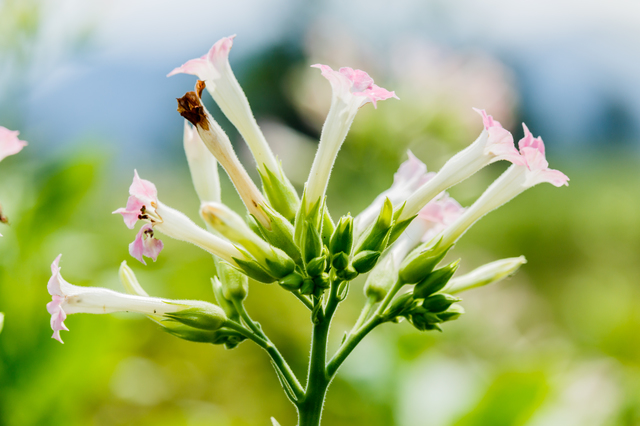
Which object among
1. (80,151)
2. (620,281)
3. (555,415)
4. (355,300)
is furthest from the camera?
(620,281)

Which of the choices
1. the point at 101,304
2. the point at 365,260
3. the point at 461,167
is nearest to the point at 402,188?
the point at 461,167

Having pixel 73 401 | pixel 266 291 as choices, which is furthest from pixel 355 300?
pixel 73 401

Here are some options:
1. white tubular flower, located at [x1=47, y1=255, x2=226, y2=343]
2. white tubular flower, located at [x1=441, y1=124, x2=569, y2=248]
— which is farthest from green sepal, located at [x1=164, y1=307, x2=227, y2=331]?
white tubular flower, located at [x1=441, y1=124, x2=569, y2=248]

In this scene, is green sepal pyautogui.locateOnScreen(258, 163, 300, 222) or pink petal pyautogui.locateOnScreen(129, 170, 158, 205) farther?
green sepal pyautogui.locateOnScreen(258, 163, 300, 222)

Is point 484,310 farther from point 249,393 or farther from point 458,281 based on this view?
point 458,281

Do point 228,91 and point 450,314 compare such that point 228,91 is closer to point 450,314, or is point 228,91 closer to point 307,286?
point 307,286

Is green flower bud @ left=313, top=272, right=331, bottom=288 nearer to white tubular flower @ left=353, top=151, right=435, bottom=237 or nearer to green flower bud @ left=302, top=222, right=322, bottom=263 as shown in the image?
green flower bud @ left=302, top=222, right=322, bottom=263
